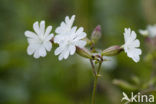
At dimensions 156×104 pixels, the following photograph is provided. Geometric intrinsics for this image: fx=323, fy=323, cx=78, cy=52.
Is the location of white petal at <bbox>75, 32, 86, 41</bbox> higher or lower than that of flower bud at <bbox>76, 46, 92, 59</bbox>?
higher

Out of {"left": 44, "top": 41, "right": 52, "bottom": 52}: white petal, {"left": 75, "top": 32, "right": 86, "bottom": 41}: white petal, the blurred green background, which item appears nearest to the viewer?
{"left": 75, "top": 32, "right": 86, "bottom": 41}: white petal

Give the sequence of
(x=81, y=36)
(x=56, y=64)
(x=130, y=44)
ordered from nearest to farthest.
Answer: (x=81, y=36)
(x=130, y=44)
(x=56, y=64)

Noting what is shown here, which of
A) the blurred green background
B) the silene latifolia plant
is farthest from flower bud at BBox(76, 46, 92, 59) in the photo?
the blurred green background

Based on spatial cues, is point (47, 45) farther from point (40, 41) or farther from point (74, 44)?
point (74, 44)

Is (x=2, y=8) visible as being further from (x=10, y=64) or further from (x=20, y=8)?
(x=10, y=64)

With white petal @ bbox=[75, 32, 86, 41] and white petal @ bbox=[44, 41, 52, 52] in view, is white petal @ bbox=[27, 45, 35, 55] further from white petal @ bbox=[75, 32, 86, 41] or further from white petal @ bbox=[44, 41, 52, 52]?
white petal @ bbox=[75, 32, 86, 41]

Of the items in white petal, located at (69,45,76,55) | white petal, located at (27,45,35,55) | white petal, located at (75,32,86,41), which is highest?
white petal, located at (75,32,86,41)

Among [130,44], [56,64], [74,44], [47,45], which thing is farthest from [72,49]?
[56,64]
